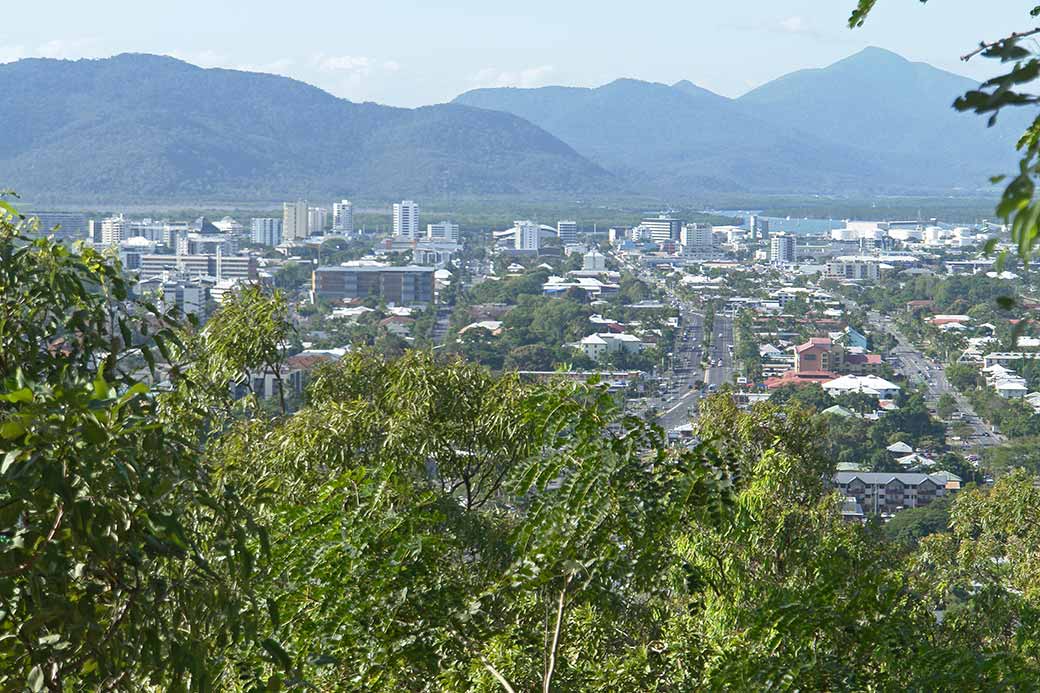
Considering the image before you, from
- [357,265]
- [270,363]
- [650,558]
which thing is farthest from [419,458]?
[357,265]

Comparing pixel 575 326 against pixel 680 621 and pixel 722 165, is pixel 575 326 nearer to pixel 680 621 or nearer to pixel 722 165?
pixel 680 621

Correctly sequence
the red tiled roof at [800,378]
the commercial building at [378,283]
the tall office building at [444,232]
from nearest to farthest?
the red tiled roof at [800,378] < the commercial building at [378,283] < the tall office building at [444,232]

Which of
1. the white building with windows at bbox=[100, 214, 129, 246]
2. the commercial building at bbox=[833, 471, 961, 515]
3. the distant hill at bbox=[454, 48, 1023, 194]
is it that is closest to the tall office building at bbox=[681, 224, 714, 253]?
the white building with windows at bbox=[100, 214, 129, 246]

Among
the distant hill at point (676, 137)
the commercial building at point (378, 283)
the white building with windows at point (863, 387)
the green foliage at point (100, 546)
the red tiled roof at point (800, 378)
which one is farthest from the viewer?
the distant hill at point (676, 137)

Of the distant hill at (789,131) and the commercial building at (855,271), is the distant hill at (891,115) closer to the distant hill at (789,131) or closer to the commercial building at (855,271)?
the distant hill at (789,131)

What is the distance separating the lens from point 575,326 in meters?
34.8

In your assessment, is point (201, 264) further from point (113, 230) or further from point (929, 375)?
point (929, 375)

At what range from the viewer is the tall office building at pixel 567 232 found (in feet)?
223

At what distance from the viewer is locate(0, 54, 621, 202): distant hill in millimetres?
79750

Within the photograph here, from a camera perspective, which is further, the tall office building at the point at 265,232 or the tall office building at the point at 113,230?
the tall office building at the point at 265,232

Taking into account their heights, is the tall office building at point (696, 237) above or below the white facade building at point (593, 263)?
above

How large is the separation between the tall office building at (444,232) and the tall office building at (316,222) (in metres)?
5.32

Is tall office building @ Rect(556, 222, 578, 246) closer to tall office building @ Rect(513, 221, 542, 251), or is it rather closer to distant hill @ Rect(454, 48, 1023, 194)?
tall office building @ Rect(513, 221, 542, 251)

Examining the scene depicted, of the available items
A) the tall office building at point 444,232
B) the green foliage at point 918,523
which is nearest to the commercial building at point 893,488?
the green foliage at point 918,523
